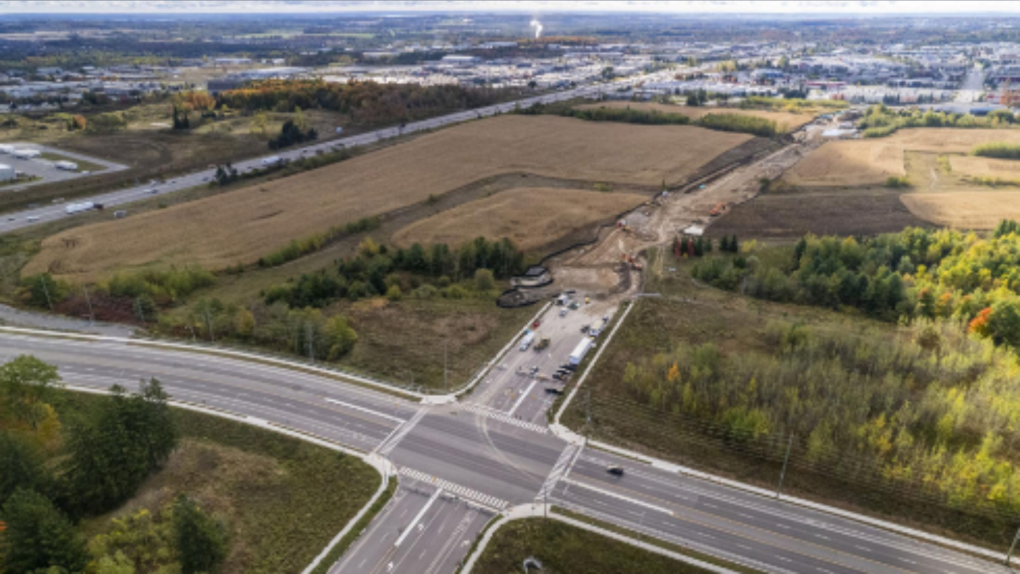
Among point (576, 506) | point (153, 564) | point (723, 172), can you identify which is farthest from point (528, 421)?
point (723, 172)

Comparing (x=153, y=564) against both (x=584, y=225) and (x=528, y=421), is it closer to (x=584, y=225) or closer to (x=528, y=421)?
(x=528, y=421)

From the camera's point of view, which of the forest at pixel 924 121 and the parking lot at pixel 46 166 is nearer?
the parking lot at pixel 46 166

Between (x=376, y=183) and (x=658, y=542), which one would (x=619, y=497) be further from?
(x=376, y=183)

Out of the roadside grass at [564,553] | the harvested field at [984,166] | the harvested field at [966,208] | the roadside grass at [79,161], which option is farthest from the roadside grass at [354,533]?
the harvested field at [984,166]

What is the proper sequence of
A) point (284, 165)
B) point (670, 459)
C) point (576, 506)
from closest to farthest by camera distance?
point (576, 506)
point (670, 459)
point (284, 165)

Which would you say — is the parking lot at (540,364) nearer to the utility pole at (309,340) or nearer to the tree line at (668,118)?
the utility pole at (309,340)

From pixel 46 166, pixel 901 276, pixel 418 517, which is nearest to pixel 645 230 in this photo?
pixel 901 276
